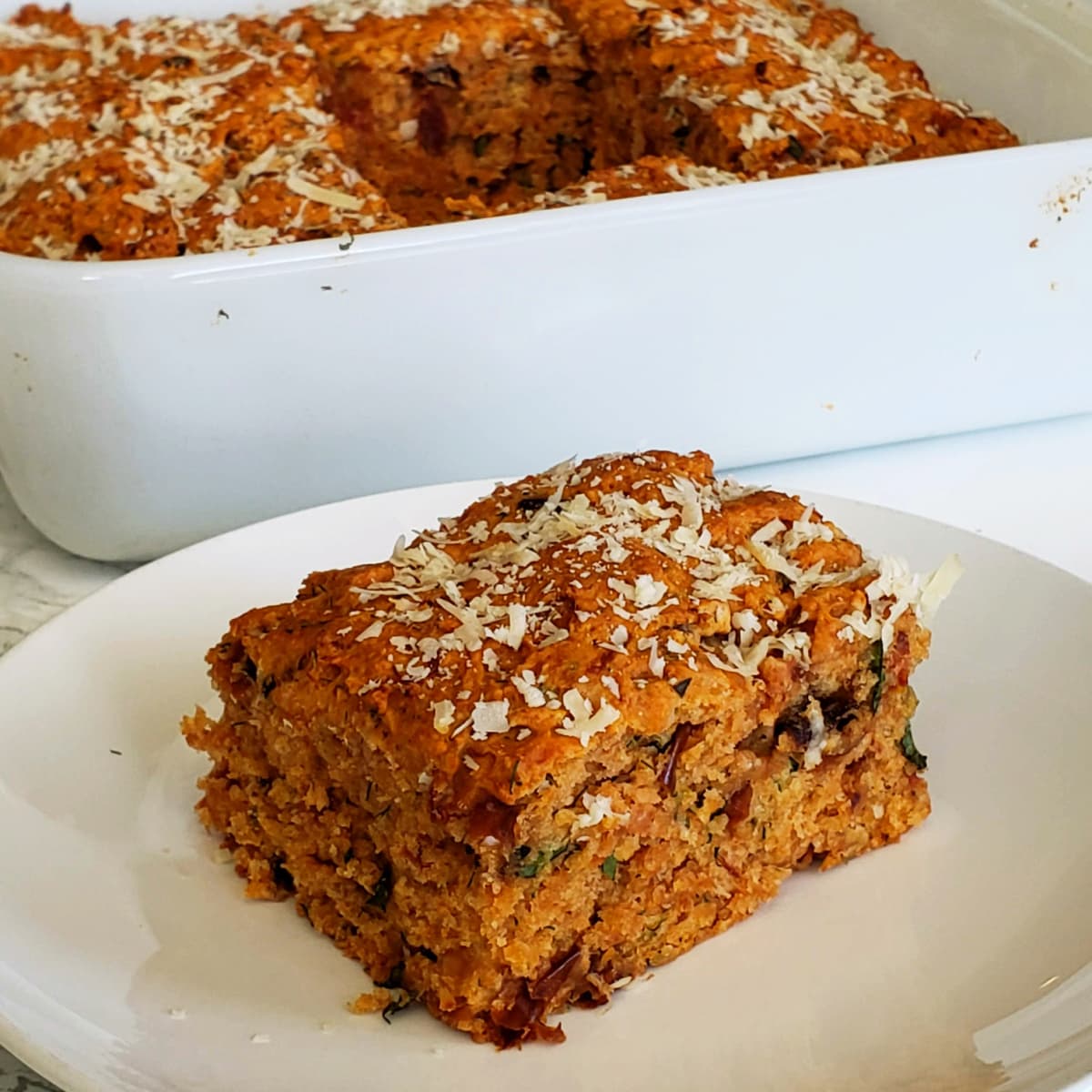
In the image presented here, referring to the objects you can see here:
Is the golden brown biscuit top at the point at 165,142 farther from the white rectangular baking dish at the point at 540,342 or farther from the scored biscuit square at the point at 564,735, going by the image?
the scored biscuit square at the point at 564,735

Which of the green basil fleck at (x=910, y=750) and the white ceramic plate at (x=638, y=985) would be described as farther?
the green basil fleck at (x=910, y=750)

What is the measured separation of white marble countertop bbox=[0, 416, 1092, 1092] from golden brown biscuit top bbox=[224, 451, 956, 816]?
596 millimetres

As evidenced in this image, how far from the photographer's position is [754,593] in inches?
46.5

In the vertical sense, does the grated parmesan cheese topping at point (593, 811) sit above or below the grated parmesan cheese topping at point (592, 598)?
below

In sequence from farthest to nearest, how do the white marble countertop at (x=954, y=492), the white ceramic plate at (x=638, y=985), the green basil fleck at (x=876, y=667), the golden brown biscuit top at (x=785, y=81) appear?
the golden brown biscuit top at (x=785, y=81), the white marble countertop at (x=954, y=492), the green basil fleck at (x=876, y=667), the white ceramic plate at (x=638, y=985)

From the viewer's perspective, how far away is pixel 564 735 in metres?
1.01

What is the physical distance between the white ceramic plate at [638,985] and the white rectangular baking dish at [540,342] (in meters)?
0.22

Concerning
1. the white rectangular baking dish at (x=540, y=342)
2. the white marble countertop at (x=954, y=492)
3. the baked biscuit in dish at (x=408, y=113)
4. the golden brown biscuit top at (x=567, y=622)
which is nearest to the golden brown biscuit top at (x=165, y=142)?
the baked biscuit in dish at (x=408, y=113)

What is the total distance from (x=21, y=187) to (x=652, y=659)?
3.95 ft

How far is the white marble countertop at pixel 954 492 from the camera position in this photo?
68.7 inches

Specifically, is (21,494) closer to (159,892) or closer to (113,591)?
(113,591)

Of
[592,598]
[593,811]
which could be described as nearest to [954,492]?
[592,598]

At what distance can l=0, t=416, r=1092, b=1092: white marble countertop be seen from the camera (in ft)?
5.72

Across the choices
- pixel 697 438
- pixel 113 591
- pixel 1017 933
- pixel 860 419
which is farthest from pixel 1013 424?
pixel 113 591
